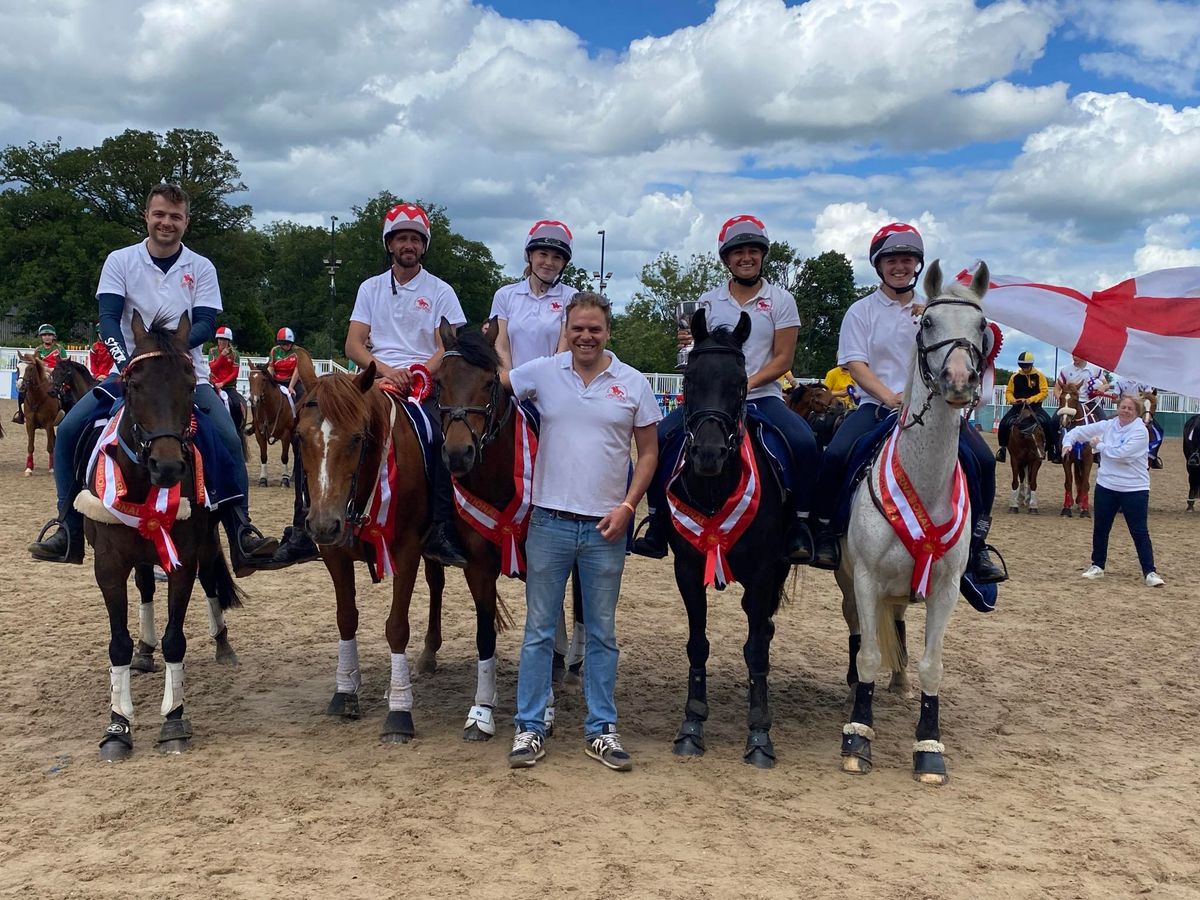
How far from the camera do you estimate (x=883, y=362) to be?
20.9ft

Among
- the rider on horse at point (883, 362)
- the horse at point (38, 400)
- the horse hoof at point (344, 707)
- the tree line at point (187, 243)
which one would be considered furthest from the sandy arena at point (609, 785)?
the tree line at point (187, 243)

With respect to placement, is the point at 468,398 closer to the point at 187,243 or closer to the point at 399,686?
the point at 399,686

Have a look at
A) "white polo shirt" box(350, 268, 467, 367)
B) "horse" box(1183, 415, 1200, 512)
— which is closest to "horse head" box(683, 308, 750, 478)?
"white polo shirt" box(350, 268, 467, 367)

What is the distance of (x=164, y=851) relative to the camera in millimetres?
4391

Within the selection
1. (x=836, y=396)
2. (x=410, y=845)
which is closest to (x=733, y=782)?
(x=410, y=845)

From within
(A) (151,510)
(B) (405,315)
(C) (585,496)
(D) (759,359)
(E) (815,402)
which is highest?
(B) (405,315)

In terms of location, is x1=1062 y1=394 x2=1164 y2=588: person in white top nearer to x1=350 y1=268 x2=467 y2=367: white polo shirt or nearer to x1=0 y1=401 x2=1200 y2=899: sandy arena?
x1=0 y1=401 x2=1200 y2=899: sandy arena

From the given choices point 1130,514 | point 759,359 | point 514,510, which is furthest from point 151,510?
point 1130,514

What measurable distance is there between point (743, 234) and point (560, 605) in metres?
2.50

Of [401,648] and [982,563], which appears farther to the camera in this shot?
[982,563]

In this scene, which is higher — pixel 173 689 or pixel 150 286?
pixel 150 286

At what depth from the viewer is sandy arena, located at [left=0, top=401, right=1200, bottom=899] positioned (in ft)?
13.9

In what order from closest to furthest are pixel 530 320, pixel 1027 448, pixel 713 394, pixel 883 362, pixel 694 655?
pixel 713 394, pixel 694 655, pixel 883 362, pixel 530 320, pixel 1027 448

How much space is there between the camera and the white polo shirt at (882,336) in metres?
6.25
